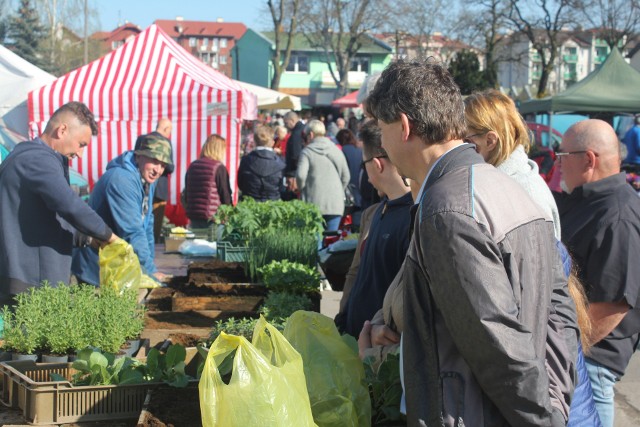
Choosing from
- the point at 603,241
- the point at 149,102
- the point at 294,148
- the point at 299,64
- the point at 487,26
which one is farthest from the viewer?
the point at 299,64

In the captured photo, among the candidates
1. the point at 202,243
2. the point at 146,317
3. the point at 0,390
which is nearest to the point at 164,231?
the point at 202,243

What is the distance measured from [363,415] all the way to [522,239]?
83cm

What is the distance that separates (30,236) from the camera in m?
4.63

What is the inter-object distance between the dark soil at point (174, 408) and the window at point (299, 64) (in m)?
84.0

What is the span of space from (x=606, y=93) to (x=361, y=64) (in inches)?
2734

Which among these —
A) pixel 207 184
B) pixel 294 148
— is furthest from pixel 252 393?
pixel 294 148

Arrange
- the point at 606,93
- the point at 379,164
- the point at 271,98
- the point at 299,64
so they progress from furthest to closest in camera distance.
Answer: the point at 299,64 < the point at 271,98 < the point at 606,93 < the point at 379,164

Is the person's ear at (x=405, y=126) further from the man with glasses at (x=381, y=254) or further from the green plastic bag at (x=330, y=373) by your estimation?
the man with glasses at (x=381, y=254)

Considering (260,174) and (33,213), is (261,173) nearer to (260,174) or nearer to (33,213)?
(260,174)

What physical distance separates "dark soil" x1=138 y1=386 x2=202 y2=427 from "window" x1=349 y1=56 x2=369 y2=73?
274 ft

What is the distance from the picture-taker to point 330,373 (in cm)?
265

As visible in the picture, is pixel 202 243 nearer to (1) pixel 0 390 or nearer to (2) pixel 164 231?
(2) pixel 164 231

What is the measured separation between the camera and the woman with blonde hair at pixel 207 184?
10.5 m

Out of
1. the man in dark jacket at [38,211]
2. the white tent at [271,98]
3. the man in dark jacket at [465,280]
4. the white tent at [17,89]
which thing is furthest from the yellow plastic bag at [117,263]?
the white tent at [271,98]
